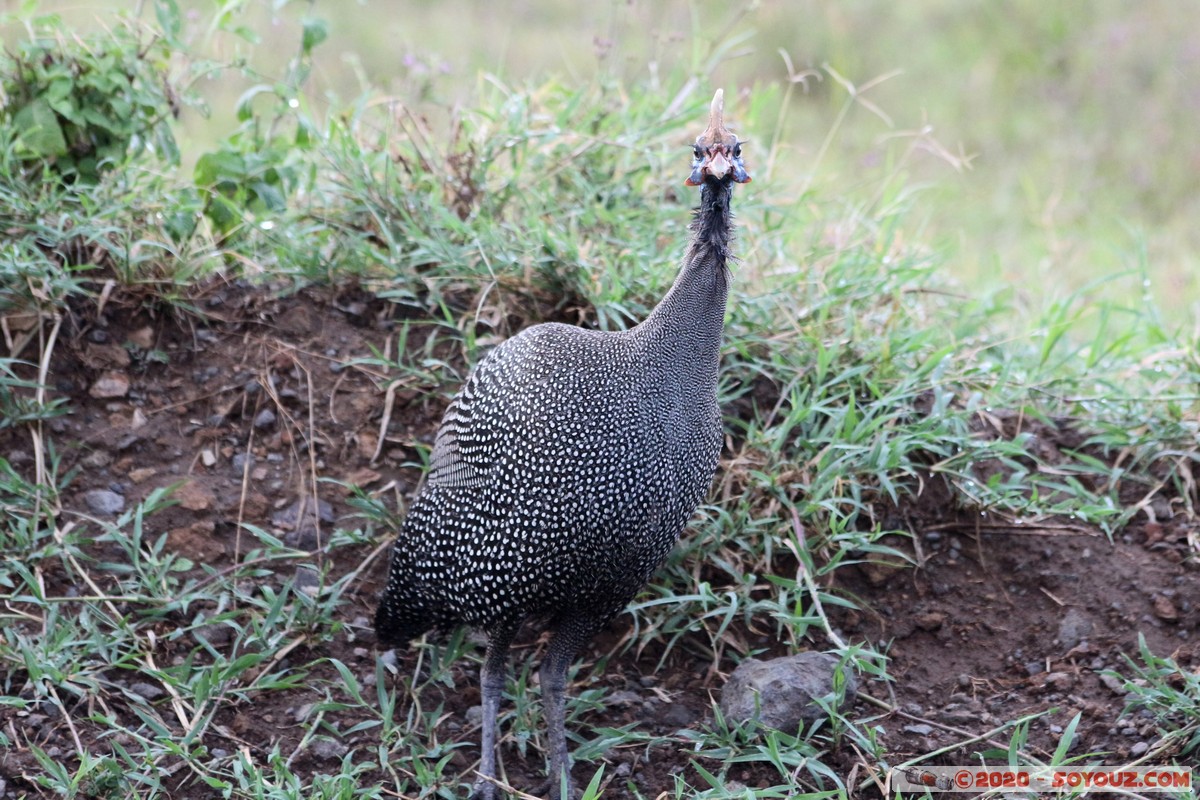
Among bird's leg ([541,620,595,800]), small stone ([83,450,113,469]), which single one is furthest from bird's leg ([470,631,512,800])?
small stone ([83,450,113,469])

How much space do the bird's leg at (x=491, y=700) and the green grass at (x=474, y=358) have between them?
0.30 feet

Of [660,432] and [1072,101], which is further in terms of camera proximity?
[1072,101]

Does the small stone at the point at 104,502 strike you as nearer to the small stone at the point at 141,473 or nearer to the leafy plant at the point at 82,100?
the small stone at the point at 141,473

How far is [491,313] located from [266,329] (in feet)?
2.27

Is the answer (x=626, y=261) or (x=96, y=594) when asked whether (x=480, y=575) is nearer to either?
(x=96, y=594)

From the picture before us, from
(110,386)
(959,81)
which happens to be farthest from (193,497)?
(959,81)

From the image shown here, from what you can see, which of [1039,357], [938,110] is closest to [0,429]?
[1039,357]

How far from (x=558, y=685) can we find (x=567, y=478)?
1.90 feet

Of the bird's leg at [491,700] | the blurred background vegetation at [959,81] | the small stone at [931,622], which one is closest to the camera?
the bird's leg at [491,700]

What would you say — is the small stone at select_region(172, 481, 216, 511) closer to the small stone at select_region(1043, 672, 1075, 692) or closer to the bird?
the bird

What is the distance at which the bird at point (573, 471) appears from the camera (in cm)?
275

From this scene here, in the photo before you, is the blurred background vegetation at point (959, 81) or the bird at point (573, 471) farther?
the blurred background vegetation at point (959, 81)

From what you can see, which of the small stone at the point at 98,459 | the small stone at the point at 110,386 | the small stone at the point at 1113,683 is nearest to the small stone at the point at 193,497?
the small stone at the point at 98,459

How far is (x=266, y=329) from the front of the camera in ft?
12.5
